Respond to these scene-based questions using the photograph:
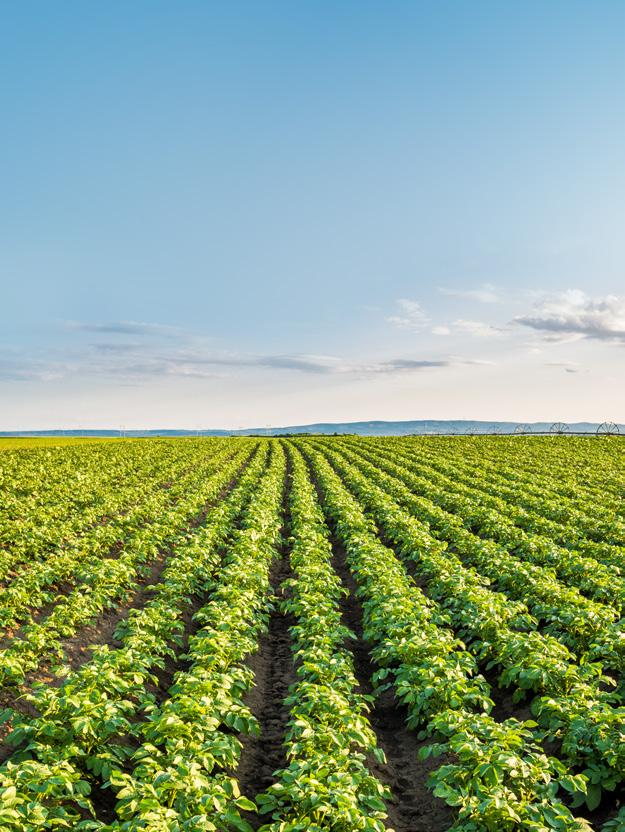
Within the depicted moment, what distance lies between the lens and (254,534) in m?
15.1

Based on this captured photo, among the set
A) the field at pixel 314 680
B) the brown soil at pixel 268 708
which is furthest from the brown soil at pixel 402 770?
the brown soil at pixel 268 708

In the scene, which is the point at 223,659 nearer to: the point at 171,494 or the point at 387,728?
the point at 387,728

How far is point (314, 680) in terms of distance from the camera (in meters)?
7.78

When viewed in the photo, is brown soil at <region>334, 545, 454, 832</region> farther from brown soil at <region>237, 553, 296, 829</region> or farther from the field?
brown soil at <region>237, 553, 296, 829</region>

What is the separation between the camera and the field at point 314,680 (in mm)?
4922

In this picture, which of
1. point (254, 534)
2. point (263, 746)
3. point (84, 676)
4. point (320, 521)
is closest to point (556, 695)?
point (263, 746)

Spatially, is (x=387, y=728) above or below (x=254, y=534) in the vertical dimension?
below

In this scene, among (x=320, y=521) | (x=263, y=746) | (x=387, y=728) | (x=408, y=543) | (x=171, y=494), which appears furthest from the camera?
(x=171, y=494)

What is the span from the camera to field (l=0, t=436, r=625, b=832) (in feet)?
16.1

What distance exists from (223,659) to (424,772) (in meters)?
2.93

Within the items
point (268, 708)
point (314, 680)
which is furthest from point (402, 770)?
point (268, 708)

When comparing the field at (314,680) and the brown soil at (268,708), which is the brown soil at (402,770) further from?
the brown soil at (268,708)

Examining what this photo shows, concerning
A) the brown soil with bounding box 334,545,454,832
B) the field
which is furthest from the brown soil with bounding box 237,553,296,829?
the brown soil with bounding box 334,545,454,832

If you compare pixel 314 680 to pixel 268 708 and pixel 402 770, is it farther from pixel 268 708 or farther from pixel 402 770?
pixel 402 770
